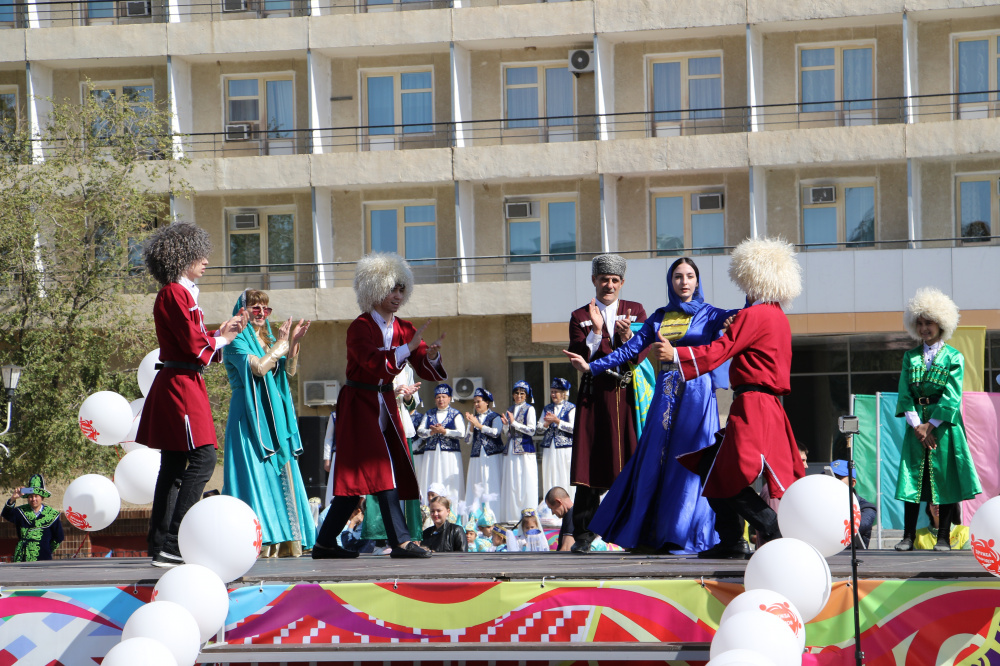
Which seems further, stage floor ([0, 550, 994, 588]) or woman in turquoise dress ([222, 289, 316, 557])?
woman in turquoise dress ([222, 289, 316, 557])

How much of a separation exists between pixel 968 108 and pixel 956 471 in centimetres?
1687

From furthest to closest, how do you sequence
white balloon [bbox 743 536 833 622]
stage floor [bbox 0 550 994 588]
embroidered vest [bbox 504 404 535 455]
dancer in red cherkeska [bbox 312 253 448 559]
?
1. embroidered vest [bbox 504 404 535 455]
2. dancer in red cherkeska [bbox 312 253 448 559]
3. stage floor [bbox 0 550 994 588]
4. white balloon [bbox 743 536 833 622]

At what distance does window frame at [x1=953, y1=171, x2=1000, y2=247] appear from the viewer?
23.4 metres

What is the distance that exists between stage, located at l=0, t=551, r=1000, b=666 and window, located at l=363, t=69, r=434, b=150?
66.5 feet

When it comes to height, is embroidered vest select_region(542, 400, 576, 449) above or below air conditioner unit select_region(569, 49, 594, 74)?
below

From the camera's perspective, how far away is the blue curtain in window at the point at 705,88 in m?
24.4

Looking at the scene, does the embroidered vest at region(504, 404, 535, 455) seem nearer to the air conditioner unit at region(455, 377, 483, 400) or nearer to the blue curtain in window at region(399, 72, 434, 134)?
the air conditioner unit at region(455, 377, 483, 400)

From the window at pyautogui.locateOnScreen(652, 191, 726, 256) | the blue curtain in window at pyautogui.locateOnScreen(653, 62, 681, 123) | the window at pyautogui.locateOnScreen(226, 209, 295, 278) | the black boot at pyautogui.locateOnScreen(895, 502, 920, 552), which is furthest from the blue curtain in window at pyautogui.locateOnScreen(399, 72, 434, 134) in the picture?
the black boot at pyautogui.locateOnScreen(895, 502, 920, 552)

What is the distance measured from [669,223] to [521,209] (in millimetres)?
3031

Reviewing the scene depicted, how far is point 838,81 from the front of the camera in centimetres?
2398

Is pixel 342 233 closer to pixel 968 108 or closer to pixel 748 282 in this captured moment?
pixel 968 108

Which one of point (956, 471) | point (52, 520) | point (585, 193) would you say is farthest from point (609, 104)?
point (956, 471)

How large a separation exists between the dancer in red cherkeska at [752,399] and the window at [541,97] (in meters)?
18.6

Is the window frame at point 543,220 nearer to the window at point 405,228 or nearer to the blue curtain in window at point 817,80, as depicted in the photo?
the window at point 405,228
